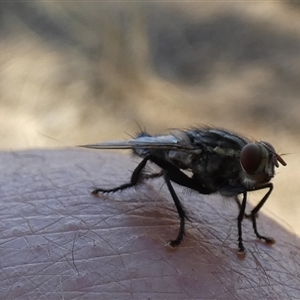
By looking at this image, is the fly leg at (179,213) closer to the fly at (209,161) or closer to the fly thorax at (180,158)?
the fly at (209,161)

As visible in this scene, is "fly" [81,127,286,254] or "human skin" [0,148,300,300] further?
"fly" [81,127,286,254]

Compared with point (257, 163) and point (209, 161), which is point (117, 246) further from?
point (209, 161)

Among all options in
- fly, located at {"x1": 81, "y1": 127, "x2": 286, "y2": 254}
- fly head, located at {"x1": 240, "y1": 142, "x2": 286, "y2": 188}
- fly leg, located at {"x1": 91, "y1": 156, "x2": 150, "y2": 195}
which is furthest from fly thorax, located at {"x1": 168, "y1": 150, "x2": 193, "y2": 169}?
fly head, located at {"x1": 240, "y1": 142, "x2": 286, "y2": 188}

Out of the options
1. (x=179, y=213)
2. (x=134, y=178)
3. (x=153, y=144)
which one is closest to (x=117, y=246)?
(x=179, y=213)

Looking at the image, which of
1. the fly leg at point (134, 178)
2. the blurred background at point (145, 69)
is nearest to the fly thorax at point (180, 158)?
the fly leg at point (134, 178)

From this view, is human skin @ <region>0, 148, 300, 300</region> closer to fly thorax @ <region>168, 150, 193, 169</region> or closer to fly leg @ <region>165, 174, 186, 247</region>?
fly leg @ <region>165, 174, 186, 247</region>

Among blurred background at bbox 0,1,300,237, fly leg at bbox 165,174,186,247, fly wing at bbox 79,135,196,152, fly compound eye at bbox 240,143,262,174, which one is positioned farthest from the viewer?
blurred background at bbox 0,1,300,237

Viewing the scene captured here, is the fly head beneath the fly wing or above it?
above

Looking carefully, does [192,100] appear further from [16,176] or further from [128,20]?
[16,176]
